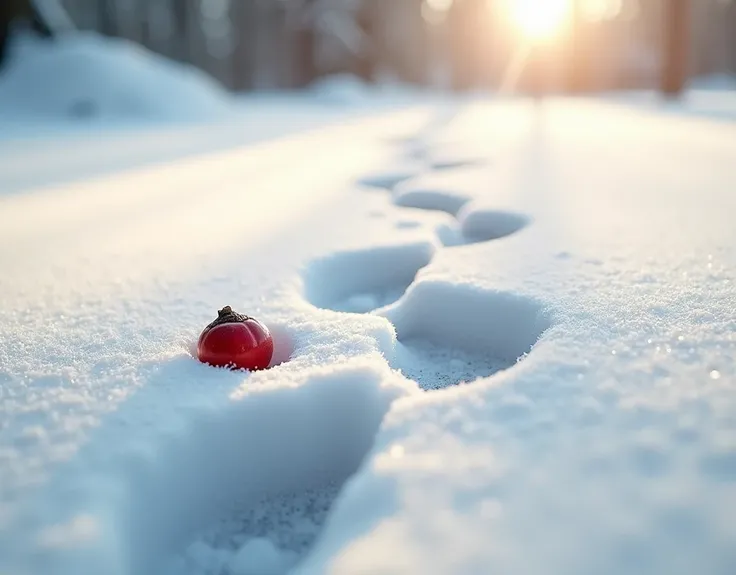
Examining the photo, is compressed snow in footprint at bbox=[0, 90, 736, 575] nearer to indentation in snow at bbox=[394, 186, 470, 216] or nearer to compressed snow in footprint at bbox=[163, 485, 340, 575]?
compressed snow in footprint at bbox=[163, 485, 340, 575]

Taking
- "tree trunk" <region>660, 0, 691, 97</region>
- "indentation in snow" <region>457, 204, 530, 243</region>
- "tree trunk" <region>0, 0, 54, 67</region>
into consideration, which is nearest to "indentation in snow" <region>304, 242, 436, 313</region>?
"indentation in snow" <region>457, 204, 530, 243</region>

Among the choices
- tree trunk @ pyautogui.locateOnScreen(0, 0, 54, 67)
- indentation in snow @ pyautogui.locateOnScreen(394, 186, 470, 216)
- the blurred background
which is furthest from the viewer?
the blurred background

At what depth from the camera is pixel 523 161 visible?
2.73 m

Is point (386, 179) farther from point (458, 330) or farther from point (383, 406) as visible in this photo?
point (383, 406)

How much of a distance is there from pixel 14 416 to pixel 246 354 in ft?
1.03

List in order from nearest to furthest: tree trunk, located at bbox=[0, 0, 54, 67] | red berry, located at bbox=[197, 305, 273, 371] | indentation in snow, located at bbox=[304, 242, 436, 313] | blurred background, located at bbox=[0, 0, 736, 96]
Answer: red berry, located at bbox=[197, 305, 273, 371], indentation in snow, located at bbox=[304, 242, 436, 313], tree trunk, located at bbox=[0, 0, 54, 67], blurred background, located at bbox=[0, 0, 736, 96]

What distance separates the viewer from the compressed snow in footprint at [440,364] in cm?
102

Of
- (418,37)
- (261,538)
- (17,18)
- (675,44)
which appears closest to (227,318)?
(261,538)

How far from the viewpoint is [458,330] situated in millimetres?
1173

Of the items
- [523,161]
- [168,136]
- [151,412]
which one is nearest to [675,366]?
[151,412]

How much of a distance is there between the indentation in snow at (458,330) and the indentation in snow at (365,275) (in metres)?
0.16

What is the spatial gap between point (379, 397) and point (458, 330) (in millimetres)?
395

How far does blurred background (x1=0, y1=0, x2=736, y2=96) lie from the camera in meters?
7.10

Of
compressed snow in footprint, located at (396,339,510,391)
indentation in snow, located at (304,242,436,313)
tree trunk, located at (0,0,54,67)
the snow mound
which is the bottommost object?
compressed snow in footprint, located at (396,339,510,391)
